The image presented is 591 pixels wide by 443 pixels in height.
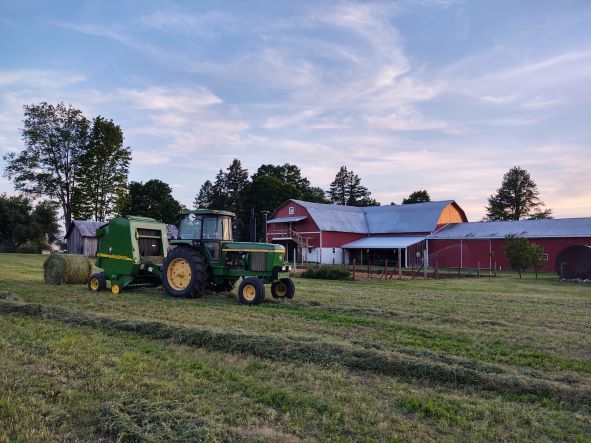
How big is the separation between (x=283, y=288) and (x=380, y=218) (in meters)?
35.2

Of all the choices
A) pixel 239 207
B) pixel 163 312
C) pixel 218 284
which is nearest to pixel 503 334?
pixel 163 312

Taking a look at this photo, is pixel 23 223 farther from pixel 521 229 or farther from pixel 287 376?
pixel 287 376

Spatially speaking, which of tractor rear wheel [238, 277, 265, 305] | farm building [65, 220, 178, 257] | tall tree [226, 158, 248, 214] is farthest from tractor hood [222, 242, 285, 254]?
tall tree [226, 158, 248, 214]

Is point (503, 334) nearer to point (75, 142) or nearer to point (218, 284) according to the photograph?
point (218, 284)

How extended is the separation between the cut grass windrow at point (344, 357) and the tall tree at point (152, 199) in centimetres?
6213

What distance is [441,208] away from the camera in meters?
43.0

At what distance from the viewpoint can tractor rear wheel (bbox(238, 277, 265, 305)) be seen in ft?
39.5

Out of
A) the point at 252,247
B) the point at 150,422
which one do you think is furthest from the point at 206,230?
the point at 150,422

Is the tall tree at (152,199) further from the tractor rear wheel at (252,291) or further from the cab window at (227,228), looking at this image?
the tractor rear wheel at (252,291)

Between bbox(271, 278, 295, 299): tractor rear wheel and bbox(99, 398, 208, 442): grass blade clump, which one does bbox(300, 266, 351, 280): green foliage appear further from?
bbox(99, 398, 208, 442): grass blade clump

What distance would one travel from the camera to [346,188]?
82938 mm

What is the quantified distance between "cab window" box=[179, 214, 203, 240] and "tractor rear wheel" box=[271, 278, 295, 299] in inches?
101

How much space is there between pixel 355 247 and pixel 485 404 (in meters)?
36.9

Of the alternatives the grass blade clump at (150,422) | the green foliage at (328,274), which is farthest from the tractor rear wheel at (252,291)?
the green foliage at (328,274)
